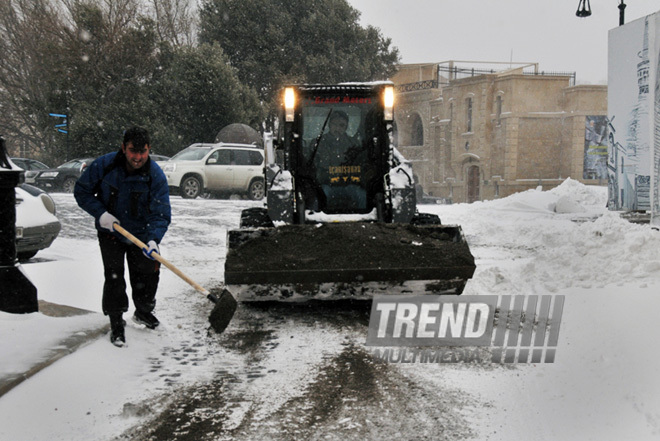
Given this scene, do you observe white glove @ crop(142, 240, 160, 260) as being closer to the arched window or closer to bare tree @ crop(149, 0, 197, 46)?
bare tree @ crop(149, 0, 197, 46)

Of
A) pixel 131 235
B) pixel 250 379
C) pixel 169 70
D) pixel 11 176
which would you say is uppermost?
pixel 169 70

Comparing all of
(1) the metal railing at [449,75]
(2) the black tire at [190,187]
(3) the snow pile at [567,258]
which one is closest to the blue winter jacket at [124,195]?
(3) the snow pile at [567,258]

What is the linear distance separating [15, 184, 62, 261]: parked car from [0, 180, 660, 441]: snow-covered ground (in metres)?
0.75

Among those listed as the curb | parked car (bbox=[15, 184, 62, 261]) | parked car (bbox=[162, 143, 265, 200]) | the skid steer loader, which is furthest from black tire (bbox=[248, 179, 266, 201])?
the curb

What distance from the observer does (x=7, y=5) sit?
100 ft

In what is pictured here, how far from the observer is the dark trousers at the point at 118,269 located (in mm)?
4801

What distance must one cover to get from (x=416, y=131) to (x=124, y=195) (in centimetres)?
4484

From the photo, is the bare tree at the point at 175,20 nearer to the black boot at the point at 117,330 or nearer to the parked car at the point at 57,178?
the parked car at the point at 57,178

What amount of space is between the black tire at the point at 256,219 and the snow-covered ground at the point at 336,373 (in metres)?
1.12

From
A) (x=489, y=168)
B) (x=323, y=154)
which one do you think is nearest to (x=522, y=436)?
(x=323, y=154)

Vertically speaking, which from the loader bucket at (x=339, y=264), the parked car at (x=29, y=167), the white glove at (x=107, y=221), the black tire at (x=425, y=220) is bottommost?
the loader bucket at (x=339, y=264)

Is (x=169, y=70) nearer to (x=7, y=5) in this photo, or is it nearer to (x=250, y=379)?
(x=7, y=5)

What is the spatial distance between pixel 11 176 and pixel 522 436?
3791 millimetres

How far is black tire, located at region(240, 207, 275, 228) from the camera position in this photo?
7.14 meters
